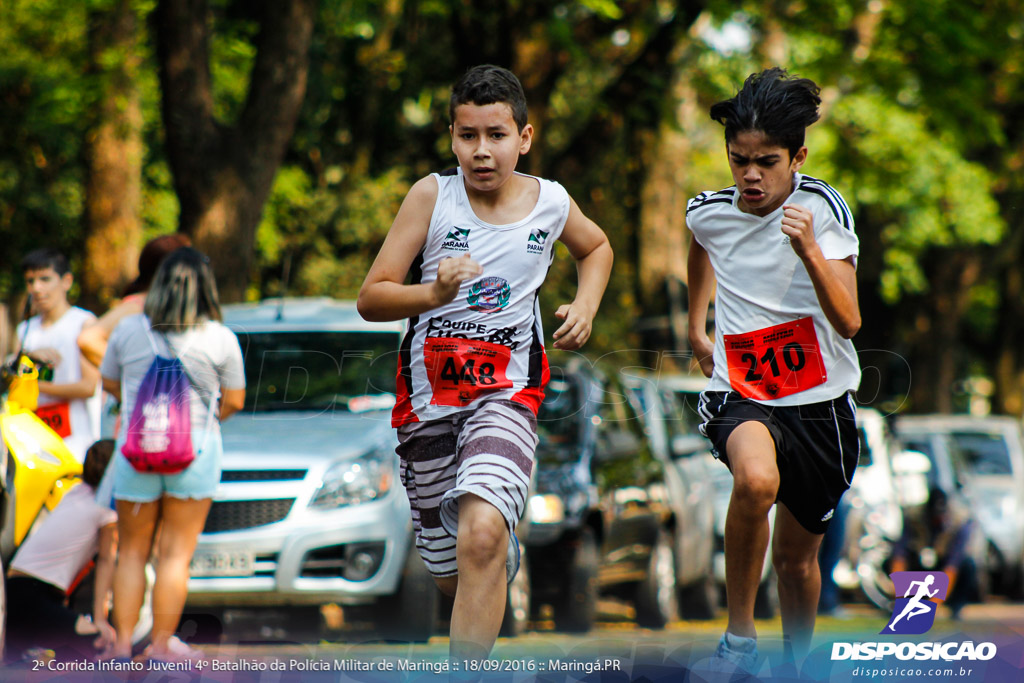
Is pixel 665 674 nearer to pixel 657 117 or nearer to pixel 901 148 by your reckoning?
pixel 657 117

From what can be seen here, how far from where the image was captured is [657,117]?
14.0m

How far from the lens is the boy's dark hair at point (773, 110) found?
15.0 ft

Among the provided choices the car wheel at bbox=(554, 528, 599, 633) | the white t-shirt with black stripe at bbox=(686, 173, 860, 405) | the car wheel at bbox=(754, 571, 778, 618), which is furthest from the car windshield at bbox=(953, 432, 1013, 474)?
the white t-shirt with black stripe at bbox=(686, 173, 860, 405)

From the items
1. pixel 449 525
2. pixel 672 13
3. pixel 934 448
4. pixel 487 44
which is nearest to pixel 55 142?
pixel 487 44

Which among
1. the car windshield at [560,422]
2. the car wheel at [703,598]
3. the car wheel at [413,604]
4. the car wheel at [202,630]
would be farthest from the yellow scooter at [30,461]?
the car wheel at [703,598]

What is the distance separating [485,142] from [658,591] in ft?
21.4

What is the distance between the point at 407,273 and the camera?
4484 mm

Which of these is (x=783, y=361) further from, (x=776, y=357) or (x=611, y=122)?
(x=611, y=122)

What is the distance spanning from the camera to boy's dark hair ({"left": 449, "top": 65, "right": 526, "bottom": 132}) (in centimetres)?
442

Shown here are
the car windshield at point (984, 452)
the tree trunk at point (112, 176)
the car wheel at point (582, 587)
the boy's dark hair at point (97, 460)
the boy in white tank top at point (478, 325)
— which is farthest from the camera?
the car windshield at point (984, 452)

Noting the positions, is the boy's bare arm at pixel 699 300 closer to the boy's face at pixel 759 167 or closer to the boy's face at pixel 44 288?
the boy's face at pixel 759 167

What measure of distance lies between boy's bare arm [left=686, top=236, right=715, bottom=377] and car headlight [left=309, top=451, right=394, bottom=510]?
9.57ft

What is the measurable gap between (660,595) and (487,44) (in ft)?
19.4

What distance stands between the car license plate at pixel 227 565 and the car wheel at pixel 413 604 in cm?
80
